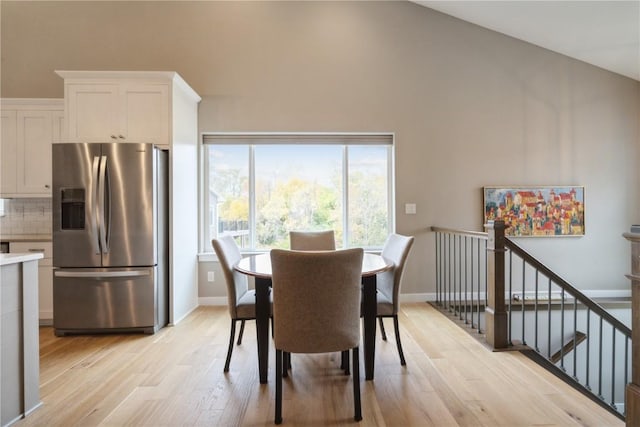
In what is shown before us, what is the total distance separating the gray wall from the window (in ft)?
0.86

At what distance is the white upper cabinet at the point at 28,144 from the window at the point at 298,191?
1.55m

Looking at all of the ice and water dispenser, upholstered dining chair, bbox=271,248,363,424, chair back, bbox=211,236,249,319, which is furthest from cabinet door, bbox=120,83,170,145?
upholstered dining chair, bbox=271,248,363,424

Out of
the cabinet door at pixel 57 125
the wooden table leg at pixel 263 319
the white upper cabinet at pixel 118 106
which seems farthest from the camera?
the cabinet door at pixel 57 125

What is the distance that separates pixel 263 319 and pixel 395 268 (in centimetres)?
95

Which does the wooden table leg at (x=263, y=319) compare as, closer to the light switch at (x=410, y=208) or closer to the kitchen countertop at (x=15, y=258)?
the kitchen countertop at (x=15, y=258)

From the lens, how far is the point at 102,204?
2834 mm

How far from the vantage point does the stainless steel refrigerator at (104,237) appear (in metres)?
2.84

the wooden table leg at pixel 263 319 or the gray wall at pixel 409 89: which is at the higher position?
the gray wall at pixel 409 89

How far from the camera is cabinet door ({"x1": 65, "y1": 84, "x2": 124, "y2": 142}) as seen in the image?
3043 mm

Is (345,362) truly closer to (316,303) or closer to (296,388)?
(296,388)

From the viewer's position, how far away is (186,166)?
11.5 ft

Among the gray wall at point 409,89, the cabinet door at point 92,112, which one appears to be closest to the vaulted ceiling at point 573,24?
the gray wall at point 409,89

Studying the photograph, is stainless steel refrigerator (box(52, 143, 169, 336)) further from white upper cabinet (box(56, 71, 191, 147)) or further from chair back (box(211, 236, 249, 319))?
chair back (box(211, 236, 249, 319))

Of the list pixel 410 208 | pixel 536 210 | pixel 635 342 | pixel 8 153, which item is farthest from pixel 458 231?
pixel 8 153
